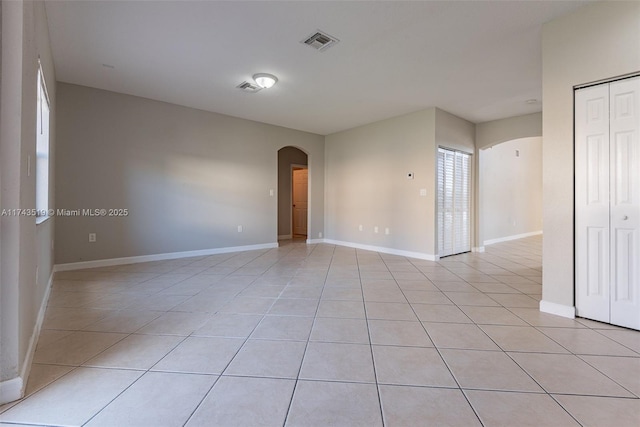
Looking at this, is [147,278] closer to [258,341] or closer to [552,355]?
[258,341]

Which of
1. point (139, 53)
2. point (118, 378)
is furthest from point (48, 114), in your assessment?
point (118, 378)

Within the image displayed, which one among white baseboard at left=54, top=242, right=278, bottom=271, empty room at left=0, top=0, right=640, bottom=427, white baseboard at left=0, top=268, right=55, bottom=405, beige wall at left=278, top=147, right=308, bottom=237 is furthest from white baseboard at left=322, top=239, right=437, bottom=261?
white baseboard at left=0, top=268, right=55, bottom=405

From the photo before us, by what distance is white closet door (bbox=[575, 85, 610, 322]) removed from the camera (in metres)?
2.20

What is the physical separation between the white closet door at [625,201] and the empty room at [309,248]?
1 centimetres

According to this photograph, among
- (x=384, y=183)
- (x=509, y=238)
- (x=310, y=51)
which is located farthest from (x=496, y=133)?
(x=310, y=51)

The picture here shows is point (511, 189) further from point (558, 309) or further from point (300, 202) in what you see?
point (558, 309)

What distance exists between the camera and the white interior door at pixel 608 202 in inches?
82.0

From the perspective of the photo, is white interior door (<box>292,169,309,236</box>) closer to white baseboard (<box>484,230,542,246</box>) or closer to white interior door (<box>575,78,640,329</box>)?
white baseboard (<box>484,230,542,246</box>)

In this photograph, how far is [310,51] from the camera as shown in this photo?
119 inches

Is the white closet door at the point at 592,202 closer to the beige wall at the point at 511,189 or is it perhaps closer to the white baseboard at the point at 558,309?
the white baseboard at the point at 558,309

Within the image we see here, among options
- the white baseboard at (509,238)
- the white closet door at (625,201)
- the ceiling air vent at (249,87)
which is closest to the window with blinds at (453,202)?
the white baseboard at (509,238)

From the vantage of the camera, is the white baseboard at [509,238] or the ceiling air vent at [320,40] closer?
the ceiling air vent at [320,40]

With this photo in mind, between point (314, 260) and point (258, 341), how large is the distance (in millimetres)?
2848

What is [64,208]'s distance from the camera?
3.84m
